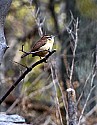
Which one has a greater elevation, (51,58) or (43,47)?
(43,47)

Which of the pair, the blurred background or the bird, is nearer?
the bird

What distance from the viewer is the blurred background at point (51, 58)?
7.41 metres

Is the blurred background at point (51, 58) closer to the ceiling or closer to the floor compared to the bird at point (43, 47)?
closer to the floor

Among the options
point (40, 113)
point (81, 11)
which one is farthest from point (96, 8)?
point (40, 113)

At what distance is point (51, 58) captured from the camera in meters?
6.11

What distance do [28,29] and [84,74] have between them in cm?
344

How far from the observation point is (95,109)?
7621mm

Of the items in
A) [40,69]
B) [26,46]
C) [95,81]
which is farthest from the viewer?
[40,69]

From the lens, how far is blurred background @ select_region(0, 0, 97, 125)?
741 cm

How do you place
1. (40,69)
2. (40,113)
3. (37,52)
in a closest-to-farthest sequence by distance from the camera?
1. (37,52)
2. (40,113)
3. (40,69)

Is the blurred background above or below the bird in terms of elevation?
below

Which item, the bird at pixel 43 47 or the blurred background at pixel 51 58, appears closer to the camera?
the bird at pixel 43 47

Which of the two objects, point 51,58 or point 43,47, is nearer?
point 43,47

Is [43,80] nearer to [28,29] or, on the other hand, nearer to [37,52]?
[28,29]
